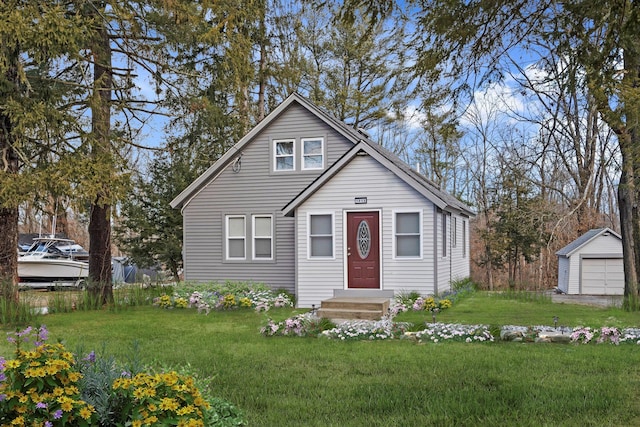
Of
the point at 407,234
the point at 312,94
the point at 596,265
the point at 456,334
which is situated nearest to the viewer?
the point at 456,334

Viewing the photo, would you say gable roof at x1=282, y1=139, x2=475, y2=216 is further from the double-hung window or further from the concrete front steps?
the concrete front steps

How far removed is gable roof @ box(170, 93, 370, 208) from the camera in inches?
642

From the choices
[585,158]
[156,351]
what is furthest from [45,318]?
[585,158]

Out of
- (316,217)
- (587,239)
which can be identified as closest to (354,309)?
(316,217)

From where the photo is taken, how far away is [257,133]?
17031mm

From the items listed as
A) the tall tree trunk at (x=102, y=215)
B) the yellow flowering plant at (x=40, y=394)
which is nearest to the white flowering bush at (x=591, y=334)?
the yellow flowering plant at (x=40, y=394)

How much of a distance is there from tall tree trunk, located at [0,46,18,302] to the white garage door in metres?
17.0

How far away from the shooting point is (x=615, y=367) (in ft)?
21.5

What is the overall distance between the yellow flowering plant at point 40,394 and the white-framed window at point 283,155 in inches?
544

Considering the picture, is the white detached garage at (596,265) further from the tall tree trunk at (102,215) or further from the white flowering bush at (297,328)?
the tall tree trunk at (102,215)

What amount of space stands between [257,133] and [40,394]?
14270mm

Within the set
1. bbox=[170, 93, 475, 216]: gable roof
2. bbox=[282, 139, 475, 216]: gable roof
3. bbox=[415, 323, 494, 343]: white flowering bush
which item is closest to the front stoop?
bbox=[415, 323, 494, 343]: white flowering bush

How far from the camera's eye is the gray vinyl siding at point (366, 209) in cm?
1391

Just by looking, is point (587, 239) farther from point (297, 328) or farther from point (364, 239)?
point (297, 328)
